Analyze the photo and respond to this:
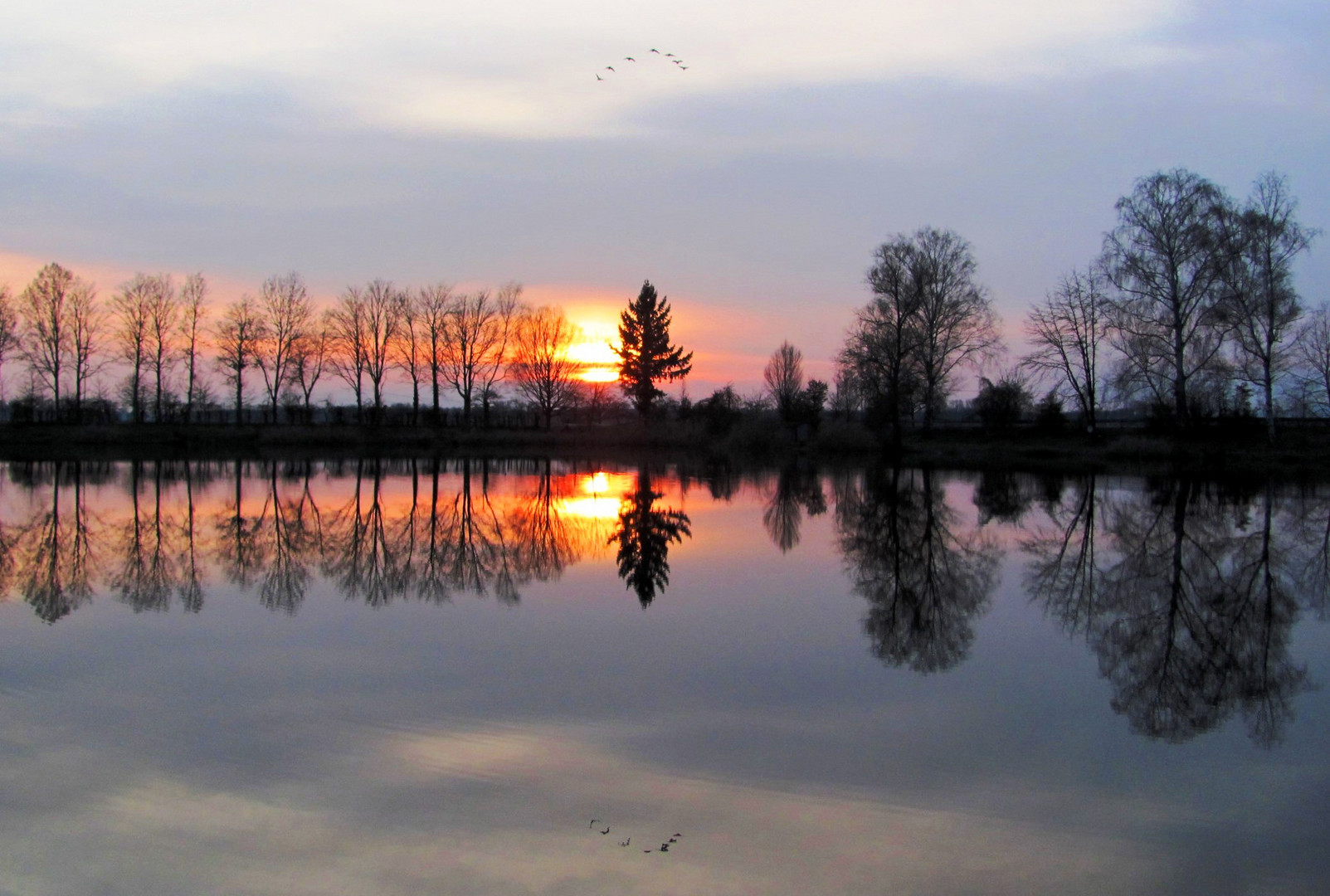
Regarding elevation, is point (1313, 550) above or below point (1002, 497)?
below

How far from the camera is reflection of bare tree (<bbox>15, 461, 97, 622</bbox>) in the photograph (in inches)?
384

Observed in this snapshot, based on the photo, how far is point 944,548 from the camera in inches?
549

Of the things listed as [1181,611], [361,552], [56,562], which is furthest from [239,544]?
[1181,611]

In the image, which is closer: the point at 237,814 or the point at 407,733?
the point at 237,814

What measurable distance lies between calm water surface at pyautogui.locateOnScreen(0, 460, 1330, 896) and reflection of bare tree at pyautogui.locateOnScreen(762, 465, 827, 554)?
5.24 ft

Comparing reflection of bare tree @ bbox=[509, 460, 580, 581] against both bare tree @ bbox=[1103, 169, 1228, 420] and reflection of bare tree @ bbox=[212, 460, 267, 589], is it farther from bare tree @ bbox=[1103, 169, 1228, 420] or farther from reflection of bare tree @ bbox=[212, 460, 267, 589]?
bare tree @ bbox=[1103, 169, 1228, 420]

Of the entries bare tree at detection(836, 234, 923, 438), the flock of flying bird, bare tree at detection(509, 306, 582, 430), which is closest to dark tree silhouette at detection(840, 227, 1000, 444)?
bare tree at detection(836, 234, 923, 438)

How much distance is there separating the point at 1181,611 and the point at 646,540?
7.62 meters

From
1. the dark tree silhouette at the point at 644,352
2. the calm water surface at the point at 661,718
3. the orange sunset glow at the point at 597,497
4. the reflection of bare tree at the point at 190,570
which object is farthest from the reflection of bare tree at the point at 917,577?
the dark tree silhouette at the point at 644,352

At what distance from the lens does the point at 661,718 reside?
242 inches

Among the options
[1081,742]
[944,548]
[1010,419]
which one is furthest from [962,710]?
[1010,419]

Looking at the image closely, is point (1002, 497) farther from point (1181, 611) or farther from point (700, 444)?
point (700, 444)

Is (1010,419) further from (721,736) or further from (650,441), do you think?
(721,736)

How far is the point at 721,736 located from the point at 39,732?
4110mm
